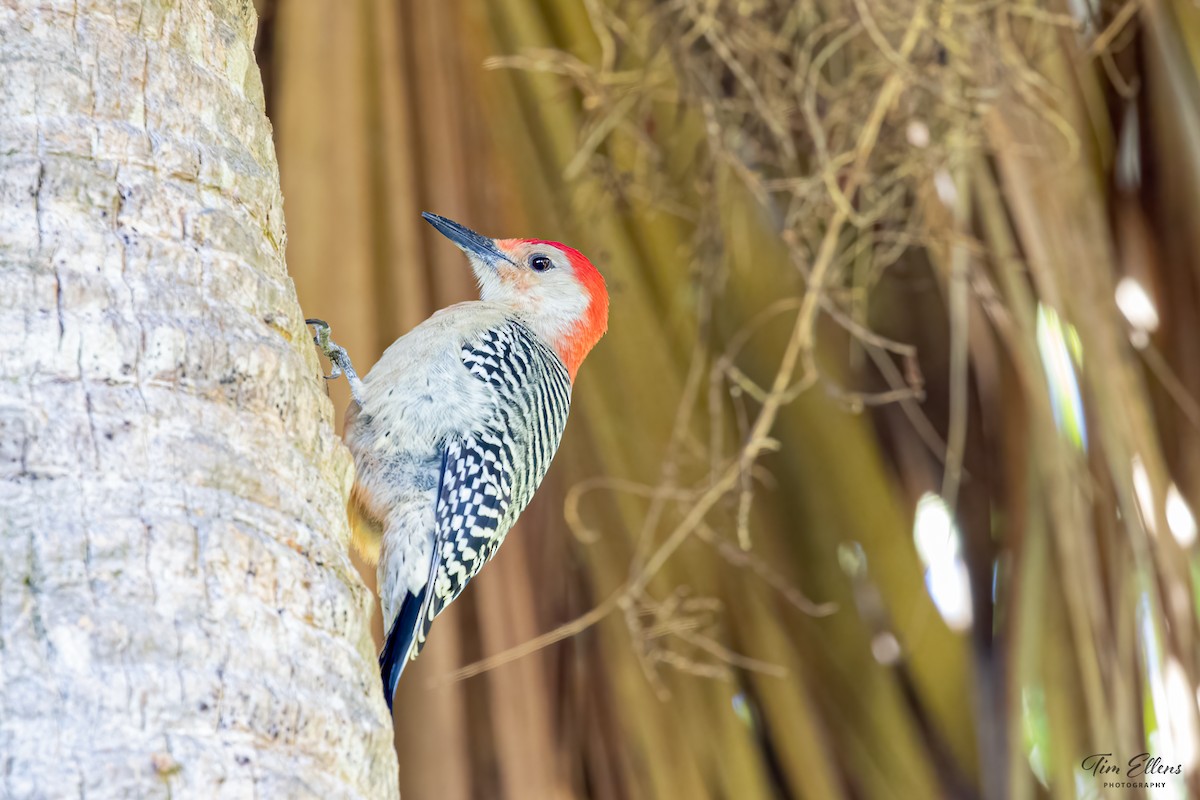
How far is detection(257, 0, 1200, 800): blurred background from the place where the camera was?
2617mm

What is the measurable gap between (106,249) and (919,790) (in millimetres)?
1972

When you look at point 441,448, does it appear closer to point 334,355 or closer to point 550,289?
point 334,355

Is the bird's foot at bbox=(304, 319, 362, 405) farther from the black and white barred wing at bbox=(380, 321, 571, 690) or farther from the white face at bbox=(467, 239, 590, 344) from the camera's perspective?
the white face at bbox=(467, 239, 590, 344)

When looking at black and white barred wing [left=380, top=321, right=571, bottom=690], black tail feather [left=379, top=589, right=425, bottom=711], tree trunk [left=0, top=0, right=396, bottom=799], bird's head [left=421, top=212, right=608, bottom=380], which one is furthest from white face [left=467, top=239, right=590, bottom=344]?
tree trunk [left=0, top=0, right=396, bottom=799]

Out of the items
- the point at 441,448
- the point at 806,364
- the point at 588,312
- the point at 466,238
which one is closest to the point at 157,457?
the point at 441,448

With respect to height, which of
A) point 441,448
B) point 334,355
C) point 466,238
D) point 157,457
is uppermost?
point 157,457

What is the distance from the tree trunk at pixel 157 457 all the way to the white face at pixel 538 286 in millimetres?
1573

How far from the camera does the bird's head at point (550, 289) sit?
3191mm

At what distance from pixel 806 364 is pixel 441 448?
0.82m

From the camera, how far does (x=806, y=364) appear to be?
2.87 metres

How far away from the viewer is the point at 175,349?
4.52 ft

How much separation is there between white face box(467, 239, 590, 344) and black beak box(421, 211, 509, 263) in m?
0.04

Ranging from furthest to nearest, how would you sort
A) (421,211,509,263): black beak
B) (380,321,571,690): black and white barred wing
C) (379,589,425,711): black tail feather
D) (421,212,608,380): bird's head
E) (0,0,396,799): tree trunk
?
1. (421,212,608,380): bird's head
2. (421,211,509,263): black beak
3. (380,321,571,690): black and white barred wing
4. (379,589,425,711): black tail feather
5. (0,0,396,799): tree trunk

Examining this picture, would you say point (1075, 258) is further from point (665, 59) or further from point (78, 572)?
point (78, 572)
